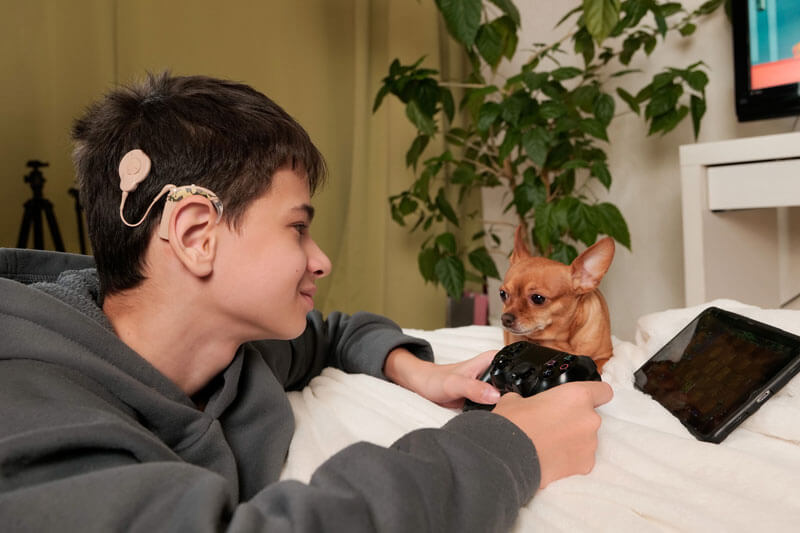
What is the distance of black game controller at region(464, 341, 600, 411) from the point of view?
64cm

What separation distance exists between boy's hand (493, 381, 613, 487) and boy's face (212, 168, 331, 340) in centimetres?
23

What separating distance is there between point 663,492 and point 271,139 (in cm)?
48

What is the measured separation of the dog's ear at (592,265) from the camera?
34.5 inches

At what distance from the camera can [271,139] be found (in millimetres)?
631

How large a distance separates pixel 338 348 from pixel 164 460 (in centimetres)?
49

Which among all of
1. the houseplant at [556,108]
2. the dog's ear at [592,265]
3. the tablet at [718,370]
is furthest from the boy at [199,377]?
the houseplant at [556,108]

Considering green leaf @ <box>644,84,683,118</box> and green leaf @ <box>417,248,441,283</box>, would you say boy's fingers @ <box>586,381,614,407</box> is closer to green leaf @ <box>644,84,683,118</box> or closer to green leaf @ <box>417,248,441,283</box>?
green leaf @ <box>644,84,683,118</box>

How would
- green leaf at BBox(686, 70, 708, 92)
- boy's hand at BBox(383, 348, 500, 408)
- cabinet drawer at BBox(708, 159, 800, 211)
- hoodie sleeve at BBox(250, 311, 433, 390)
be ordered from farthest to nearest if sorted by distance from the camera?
green leaf at BBox(686, 70, 708, 92), cabinet drawer at BBox(708, 159, 800, 211), hoodie sleeve at BBox(250, 311, 433, 390), boy's hand at BBox(383, 348, 500, 408)

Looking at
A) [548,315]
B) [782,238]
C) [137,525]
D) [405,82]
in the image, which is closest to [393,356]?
[548,315]

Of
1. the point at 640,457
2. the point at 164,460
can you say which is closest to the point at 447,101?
the point at 640,457

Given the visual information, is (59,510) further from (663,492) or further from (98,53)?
(98,53)

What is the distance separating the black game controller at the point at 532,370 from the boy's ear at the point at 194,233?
1.08ft

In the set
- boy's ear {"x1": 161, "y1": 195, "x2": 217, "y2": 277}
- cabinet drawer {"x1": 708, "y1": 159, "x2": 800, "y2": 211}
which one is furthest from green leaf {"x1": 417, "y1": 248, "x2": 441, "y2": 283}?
boy's ear {"x1": 161, "y1": 195, "x2": 217, "y2": 277}

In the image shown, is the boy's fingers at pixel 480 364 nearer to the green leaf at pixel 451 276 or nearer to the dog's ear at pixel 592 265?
the dog's ear at pixel 592 265
